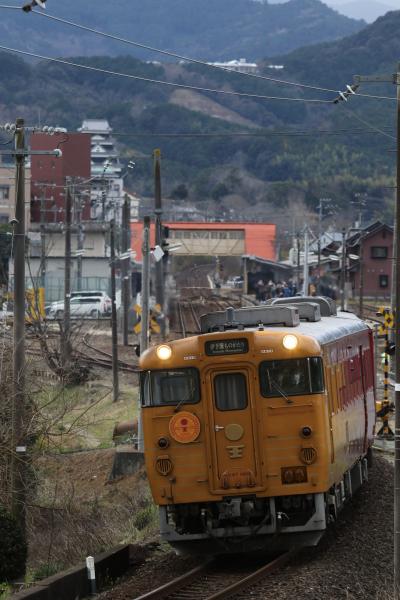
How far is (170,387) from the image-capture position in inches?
579

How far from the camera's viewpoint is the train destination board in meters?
14.5

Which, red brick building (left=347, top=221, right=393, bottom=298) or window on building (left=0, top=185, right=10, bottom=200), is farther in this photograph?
red brick building (left=347, top=221, right=393, bottom=298)

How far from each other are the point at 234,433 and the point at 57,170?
2508 inches

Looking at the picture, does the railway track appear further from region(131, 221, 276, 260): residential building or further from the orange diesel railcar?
region(131, 221, 276, 260): residential building

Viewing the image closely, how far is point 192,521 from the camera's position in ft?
49.1

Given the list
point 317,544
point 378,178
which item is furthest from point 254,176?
point 317,544

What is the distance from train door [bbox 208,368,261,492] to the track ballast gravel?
3.99ft

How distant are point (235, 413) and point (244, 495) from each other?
38.5 inches

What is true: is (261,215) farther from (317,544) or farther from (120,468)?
(317,544)

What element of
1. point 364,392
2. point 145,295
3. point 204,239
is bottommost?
point 364,392

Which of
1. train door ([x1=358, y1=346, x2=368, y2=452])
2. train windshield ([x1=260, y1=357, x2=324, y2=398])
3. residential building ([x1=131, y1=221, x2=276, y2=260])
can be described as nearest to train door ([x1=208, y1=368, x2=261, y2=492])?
train windshield ([x1=260, y1=357, x2=324, y2=398])

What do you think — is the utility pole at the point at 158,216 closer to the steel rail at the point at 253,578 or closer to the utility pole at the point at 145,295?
the utility pole at the point at 145,295

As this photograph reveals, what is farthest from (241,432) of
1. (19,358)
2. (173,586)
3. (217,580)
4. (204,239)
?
(204,239)

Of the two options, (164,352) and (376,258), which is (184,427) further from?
(376,258)
